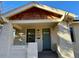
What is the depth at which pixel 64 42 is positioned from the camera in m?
13.8

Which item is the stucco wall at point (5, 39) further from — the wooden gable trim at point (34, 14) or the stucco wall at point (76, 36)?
the stucco wall at point (76, 36)

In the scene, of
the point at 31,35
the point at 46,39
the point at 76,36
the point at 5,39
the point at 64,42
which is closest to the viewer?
the point at 64,42

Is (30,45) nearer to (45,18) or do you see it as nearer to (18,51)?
(18,51)

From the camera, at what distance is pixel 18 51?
13859 millimetres

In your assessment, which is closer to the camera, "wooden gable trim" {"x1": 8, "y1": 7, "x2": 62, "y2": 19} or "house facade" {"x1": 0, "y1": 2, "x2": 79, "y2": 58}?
"house facade" {"x1": 0, "y1": 2, "x2": 79, "y2": 58}

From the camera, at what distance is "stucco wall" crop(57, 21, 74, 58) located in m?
13.4

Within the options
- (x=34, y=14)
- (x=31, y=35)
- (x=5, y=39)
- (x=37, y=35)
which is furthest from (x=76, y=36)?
(x=5, y=39)

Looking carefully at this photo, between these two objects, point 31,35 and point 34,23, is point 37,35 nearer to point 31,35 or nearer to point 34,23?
point 31,35

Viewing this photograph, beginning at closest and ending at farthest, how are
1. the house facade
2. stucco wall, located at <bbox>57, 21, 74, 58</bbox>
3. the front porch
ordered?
stucco wall, located at <bbox>57, 21, 74, 58</bbox> → the house facade → the front porch

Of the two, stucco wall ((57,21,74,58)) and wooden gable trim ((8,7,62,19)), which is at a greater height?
wooden gable trim ((8,7,62,19))

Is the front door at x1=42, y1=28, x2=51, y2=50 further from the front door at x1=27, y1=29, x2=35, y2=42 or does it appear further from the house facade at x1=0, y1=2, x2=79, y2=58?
the house facade at x1=0, y1=2, x2=79, y2=58

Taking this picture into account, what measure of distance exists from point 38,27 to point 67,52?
522 cm

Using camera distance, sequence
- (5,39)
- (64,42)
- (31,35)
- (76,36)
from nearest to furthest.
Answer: (64,42)
(5,39)
(76,36)
(31,35)

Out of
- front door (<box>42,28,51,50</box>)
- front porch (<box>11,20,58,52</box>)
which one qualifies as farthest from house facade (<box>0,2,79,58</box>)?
front door (<box>42,28,51,50</box>)
